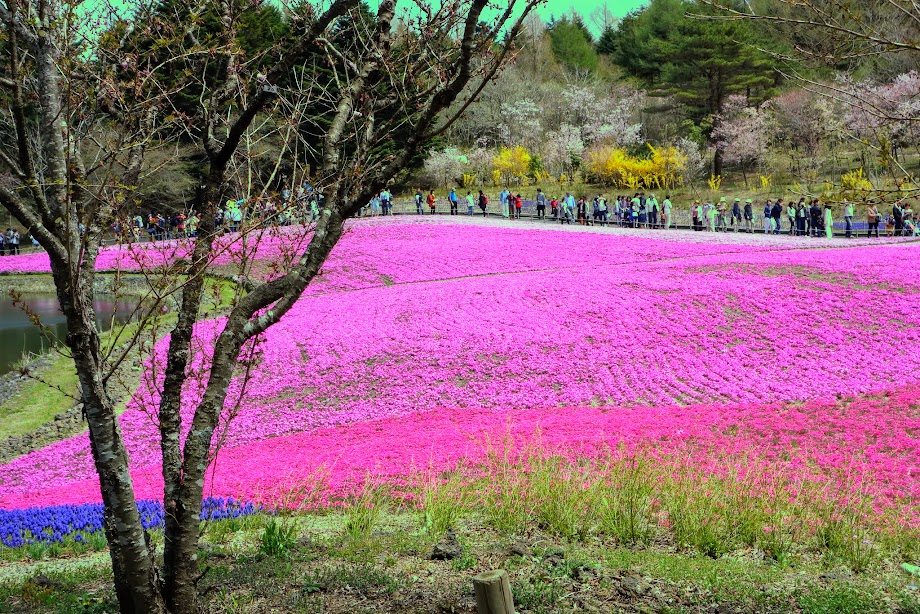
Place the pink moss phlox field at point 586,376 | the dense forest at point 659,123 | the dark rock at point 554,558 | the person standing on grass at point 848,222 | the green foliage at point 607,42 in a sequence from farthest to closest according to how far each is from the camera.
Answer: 1. the green foliage at point 607,42
2. the dense forest at point 659,123
3. the person standing on grass at point 848,222
4. the pink moss phlox field at point 586,376
5. the dark rock at point 554,558

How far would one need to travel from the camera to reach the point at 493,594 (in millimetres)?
3861

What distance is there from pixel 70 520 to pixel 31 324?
19.3 meters

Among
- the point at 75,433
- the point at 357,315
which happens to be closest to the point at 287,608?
the point at 75,433

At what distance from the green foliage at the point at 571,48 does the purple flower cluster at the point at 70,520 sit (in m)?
77.9

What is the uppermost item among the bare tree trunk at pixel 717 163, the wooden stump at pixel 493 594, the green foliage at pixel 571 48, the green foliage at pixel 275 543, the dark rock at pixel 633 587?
the green foliage at pixel 571 48

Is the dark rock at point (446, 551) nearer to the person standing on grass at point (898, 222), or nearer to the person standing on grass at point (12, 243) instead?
the person standing on grass at point (898, 222)

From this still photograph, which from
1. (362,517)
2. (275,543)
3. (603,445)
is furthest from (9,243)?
(275,543)

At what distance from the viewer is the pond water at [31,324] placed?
23294 millimetres

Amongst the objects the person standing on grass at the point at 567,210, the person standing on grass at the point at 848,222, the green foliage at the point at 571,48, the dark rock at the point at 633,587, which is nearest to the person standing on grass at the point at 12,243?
the person standing on grass at the point at 567,210

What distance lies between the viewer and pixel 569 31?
87688 millimetres

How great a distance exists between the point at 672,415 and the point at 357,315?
10.1 meters

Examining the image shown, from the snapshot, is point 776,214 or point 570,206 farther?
point 570,206

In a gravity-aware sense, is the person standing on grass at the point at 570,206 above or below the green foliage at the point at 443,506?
above

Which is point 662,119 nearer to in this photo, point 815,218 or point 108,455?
point 815,218
